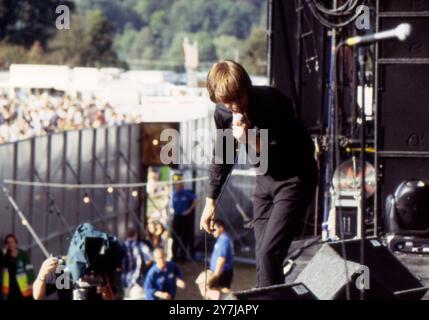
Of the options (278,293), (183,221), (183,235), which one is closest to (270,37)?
(278,293)

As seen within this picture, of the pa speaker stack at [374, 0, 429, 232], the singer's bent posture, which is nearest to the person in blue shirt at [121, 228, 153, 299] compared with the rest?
the pa speaker stack at [374, 0, 429, 232]

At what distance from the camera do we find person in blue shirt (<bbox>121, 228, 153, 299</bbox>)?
1619 centimetres

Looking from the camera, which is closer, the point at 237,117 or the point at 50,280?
the point at 237,117

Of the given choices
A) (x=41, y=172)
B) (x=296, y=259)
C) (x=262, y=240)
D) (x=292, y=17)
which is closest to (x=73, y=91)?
(x=41, y=172)

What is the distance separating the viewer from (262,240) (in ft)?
24.0

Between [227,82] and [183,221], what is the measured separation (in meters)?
14.1

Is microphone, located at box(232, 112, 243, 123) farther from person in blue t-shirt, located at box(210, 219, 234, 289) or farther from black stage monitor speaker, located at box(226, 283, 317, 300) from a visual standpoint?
person in blue t-shirt, located at box(210, 219, 234, 289)

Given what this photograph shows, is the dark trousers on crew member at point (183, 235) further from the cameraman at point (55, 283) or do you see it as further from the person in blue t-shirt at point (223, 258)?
the cameraman at point (55, 283)

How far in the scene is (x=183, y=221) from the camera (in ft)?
68.3

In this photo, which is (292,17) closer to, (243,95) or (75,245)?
(75,245)

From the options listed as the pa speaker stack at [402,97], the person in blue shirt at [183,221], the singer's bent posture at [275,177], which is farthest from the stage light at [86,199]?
the singer's bent posture at [275,177]

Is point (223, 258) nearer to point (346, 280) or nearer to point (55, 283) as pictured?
point (55, 283)

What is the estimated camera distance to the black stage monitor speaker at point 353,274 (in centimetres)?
666

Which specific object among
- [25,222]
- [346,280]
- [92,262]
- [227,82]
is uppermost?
[227,82]
